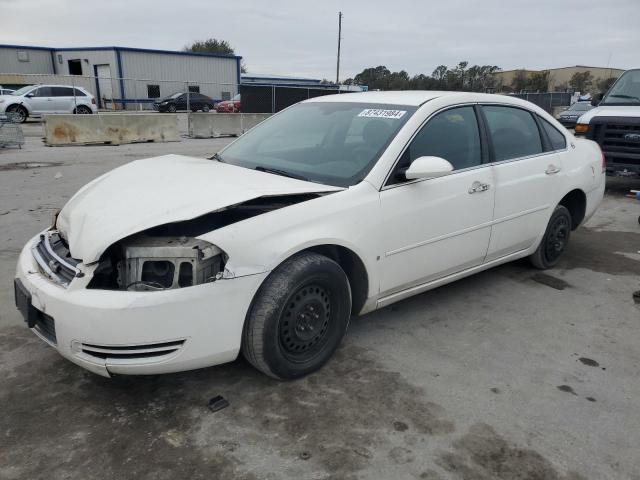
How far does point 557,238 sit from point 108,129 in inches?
548

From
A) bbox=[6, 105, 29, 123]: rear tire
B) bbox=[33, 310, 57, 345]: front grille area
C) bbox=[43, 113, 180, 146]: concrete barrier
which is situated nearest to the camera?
bbox=[33, 310, 57, 345]: front grille area

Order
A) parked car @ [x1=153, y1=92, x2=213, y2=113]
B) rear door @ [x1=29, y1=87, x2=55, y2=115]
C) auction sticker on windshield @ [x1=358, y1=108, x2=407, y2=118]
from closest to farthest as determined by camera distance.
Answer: auction sticker on windshield @ [x1=358, y1=108, x2=407, y2=118]
rear door @ [x1=29, y1=87, x2=55, y2=115]
parked car @ [x1=153, y1=92, x2=213, y2=113]

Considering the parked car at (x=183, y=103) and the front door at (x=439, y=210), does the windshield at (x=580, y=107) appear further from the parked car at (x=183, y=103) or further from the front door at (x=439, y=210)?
the parked car at (x=183, y=103)

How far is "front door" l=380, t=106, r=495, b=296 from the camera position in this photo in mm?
3301

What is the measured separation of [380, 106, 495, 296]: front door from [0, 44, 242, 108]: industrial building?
102ft

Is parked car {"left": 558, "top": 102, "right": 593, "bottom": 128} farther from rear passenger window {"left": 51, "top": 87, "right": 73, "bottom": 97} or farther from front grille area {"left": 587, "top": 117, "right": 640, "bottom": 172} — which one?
rear passenger window {"left": 51, "top": 87, "right": 73, "bottom": 97}

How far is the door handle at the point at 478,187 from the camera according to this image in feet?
12.2

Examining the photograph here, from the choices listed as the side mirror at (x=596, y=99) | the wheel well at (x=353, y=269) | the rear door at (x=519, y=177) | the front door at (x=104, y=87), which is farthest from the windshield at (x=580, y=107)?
the front door at (x=104, y=87)

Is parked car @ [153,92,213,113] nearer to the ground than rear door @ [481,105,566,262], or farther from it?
nearer to the ground

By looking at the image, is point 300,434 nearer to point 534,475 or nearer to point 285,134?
point 534,475

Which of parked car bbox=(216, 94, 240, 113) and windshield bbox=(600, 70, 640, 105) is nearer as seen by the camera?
windshield bbox=(600, 70, 640, 105)

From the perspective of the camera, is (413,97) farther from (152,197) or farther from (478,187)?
(152,197)


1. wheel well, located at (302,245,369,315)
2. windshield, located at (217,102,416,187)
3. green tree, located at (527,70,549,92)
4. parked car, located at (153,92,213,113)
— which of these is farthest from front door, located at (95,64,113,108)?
green tree, located at (527,70,549,92)

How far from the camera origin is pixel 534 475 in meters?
2.30
